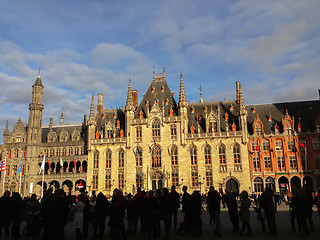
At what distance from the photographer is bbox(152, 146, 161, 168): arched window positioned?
52.7m

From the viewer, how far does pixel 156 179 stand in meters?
52.3

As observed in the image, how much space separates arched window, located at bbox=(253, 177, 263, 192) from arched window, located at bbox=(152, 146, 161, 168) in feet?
56.5

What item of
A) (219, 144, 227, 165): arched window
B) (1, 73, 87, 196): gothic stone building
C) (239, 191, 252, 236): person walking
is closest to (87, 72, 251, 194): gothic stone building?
(219, 144, 227, 165): arched window

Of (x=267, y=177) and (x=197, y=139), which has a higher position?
(x=197, y=139)

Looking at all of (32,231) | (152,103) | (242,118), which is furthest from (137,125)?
(32,231)

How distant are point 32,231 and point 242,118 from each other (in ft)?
139

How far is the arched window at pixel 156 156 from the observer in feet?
173

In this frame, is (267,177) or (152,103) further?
(152,103)

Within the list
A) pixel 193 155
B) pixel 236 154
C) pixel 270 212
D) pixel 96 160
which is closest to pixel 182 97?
pixel 193 155

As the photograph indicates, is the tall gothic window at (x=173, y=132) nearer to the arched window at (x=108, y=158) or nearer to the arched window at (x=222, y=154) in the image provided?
the arched window at (x=222, y=154)

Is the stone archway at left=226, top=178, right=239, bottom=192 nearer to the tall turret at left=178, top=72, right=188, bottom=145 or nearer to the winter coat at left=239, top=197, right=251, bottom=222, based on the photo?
the tall turret at left=178, top=72, right=188, bottom=145

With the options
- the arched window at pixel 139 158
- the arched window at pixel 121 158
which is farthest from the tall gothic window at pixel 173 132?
the arched window at pixel 121 158

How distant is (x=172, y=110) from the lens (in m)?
54.8

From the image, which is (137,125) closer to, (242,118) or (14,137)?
(242,118)
